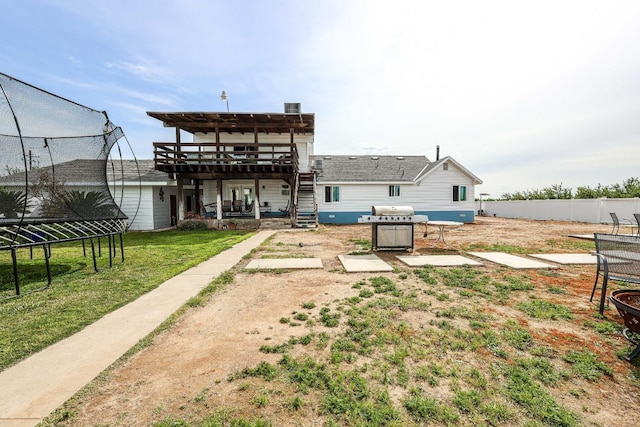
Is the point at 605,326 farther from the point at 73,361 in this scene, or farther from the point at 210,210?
the point at 210,210

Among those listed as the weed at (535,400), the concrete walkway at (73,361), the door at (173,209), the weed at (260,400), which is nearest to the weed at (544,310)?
the weed at (535,400)

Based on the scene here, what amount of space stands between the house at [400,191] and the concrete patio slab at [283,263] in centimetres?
1342

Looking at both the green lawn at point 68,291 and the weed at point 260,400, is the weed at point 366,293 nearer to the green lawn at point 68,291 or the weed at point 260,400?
the weed at point 260,400

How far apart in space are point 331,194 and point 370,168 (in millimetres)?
4456

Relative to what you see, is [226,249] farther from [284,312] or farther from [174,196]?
[174,196]

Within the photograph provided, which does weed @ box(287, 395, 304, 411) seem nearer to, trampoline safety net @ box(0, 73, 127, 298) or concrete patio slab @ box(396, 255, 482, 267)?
trampoline safety net @ box(0, 73, 127, 298)

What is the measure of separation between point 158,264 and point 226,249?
235 cm

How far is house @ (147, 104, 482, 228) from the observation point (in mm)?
16188

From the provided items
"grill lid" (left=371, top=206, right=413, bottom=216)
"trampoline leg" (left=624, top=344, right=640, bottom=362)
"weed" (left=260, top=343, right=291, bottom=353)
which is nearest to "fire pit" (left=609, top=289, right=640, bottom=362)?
"trampoline leg" (left=624, top=344, right=640, bottom=362)

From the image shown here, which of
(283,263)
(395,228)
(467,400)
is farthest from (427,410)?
(395,228)

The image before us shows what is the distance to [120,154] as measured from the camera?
26.5 ft

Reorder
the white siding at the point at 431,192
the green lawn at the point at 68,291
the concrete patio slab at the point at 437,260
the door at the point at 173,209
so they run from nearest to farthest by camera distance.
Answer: the green lawn at the point at 68,291 < the concrete patio slab at the point at 437,260 < the door at the point at 173,209 < the white siding at the point at 431,192

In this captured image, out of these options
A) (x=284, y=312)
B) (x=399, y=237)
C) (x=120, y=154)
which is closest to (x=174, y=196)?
(x=120, y=154)

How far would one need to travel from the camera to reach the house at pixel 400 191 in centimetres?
2109
